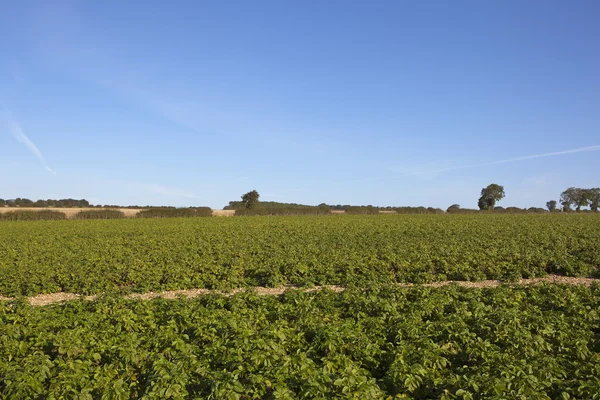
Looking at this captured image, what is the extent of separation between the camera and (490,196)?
12656 centimetres

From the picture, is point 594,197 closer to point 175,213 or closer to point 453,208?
point 453,208

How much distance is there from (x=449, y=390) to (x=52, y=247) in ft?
80.7

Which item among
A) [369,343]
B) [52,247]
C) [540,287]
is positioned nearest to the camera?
[369,343]

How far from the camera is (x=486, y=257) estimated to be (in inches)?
763

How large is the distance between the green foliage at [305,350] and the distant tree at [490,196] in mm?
124848

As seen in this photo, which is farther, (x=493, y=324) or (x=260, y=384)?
(x=493, y=324)

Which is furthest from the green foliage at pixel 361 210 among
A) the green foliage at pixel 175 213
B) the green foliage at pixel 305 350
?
the green foliage at pixel 305 350

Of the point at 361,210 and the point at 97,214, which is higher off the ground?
the point at 361,210

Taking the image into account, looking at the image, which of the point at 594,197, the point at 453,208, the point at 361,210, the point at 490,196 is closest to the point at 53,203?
the point at 361,210

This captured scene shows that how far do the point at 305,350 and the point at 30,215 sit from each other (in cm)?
7375

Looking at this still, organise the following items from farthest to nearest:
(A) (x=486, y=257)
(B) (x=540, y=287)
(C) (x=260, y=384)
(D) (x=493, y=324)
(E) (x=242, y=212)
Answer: (E) (x=242, y=212), (A) (x=486, y=257), (B) (x=540, y=287), (D) (x=493, y=324), (C) (x=260, y=384)

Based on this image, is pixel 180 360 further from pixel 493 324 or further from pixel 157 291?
pixel 157 291

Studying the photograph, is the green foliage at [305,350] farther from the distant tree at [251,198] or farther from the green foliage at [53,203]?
the green foliage at [53,203]

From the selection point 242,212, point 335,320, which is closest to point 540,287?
point 335,320
